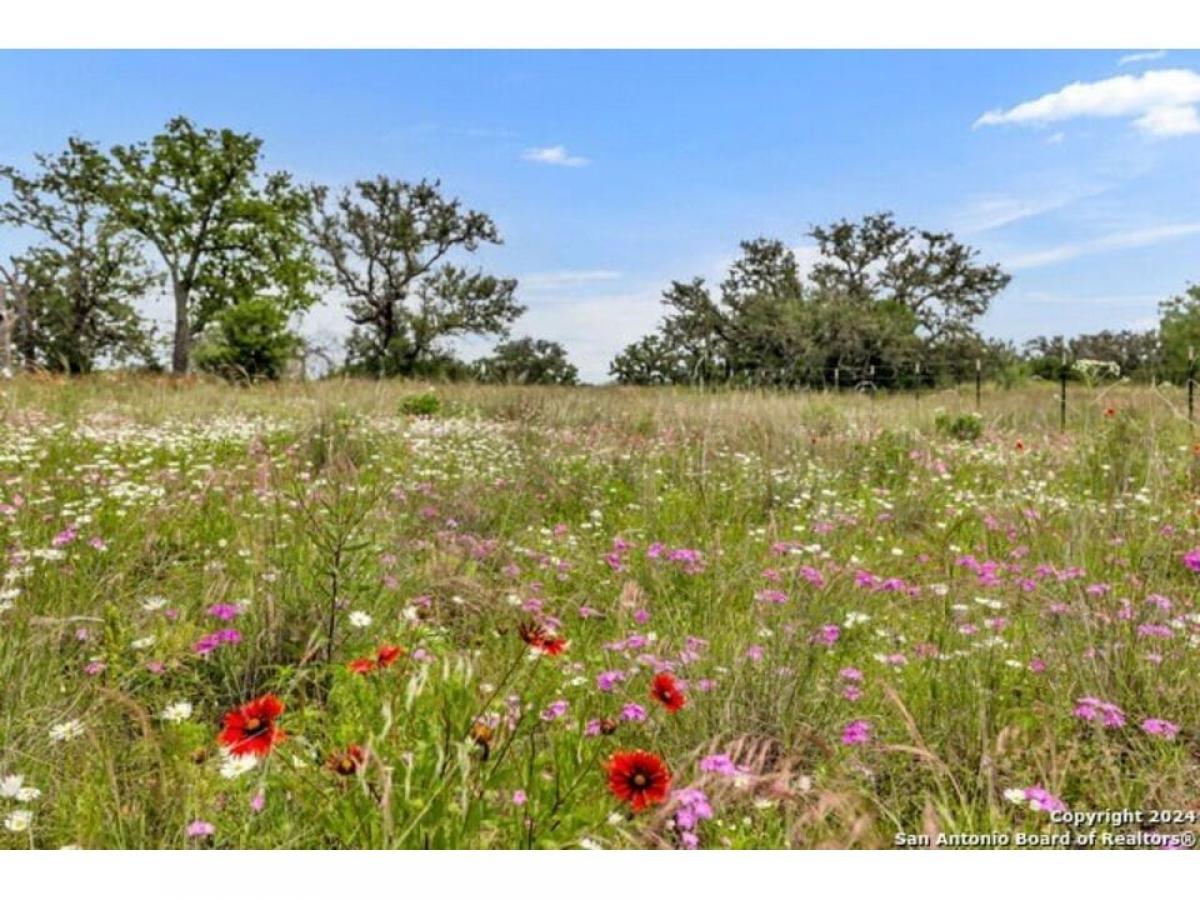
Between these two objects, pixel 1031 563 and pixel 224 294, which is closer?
pixel 1031 563

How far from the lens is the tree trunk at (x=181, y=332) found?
5.97 meters

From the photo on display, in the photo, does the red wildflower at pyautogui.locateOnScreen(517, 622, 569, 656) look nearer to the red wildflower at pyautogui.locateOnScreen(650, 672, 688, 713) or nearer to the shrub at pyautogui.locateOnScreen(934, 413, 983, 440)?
the red wildflower at pyautogui.locateOnScreen(650, 672, 688, 713)

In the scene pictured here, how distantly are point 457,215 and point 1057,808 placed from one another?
5.57m

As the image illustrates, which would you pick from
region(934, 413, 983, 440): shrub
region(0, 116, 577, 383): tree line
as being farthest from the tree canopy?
region(934, 413, 983, 440): shrub

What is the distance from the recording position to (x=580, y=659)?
221cm

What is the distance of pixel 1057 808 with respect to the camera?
1475mm

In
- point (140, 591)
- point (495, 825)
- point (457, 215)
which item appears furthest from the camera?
point (457, 215)

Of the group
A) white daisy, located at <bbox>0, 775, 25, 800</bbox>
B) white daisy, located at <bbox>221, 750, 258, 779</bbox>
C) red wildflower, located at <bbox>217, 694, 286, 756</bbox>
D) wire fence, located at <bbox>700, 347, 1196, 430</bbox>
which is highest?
wire fence, located at <bbox>700, 347, 1196, 430</bbox>

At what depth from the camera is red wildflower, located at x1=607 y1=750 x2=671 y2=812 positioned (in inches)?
47.3

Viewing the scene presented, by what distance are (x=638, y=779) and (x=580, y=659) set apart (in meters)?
1.01

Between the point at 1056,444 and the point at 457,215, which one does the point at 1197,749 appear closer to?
the point at 1056,444

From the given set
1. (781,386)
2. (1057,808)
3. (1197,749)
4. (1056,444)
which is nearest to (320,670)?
(1057,808)

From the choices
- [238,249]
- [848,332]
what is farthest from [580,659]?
[848,332]

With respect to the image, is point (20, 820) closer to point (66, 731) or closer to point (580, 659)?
point (66, 731)
